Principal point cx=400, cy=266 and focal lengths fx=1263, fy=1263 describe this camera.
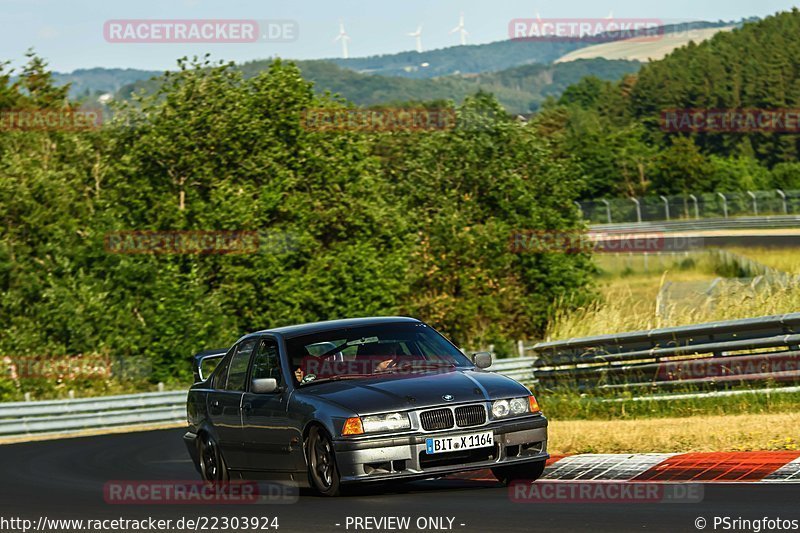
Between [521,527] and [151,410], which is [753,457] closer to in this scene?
[521,527]

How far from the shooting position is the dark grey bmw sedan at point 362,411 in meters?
8.98

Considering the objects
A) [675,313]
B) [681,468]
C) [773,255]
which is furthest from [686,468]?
[773,255]

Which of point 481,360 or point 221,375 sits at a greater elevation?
point 481,360

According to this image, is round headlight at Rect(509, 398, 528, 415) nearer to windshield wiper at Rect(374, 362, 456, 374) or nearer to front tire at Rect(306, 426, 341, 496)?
windshield wiper at Rect(374, 362, 456, 374)

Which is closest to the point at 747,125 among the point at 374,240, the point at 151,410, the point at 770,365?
the point at 374,240

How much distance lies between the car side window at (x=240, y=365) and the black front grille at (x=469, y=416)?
2459 millimetres

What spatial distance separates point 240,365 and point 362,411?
236 cm

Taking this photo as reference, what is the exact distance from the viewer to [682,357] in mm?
15375

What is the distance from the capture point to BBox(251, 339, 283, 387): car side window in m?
10.3

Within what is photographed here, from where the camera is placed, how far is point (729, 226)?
6944 cm

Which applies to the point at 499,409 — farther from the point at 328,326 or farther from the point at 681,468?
the point at 328,326
